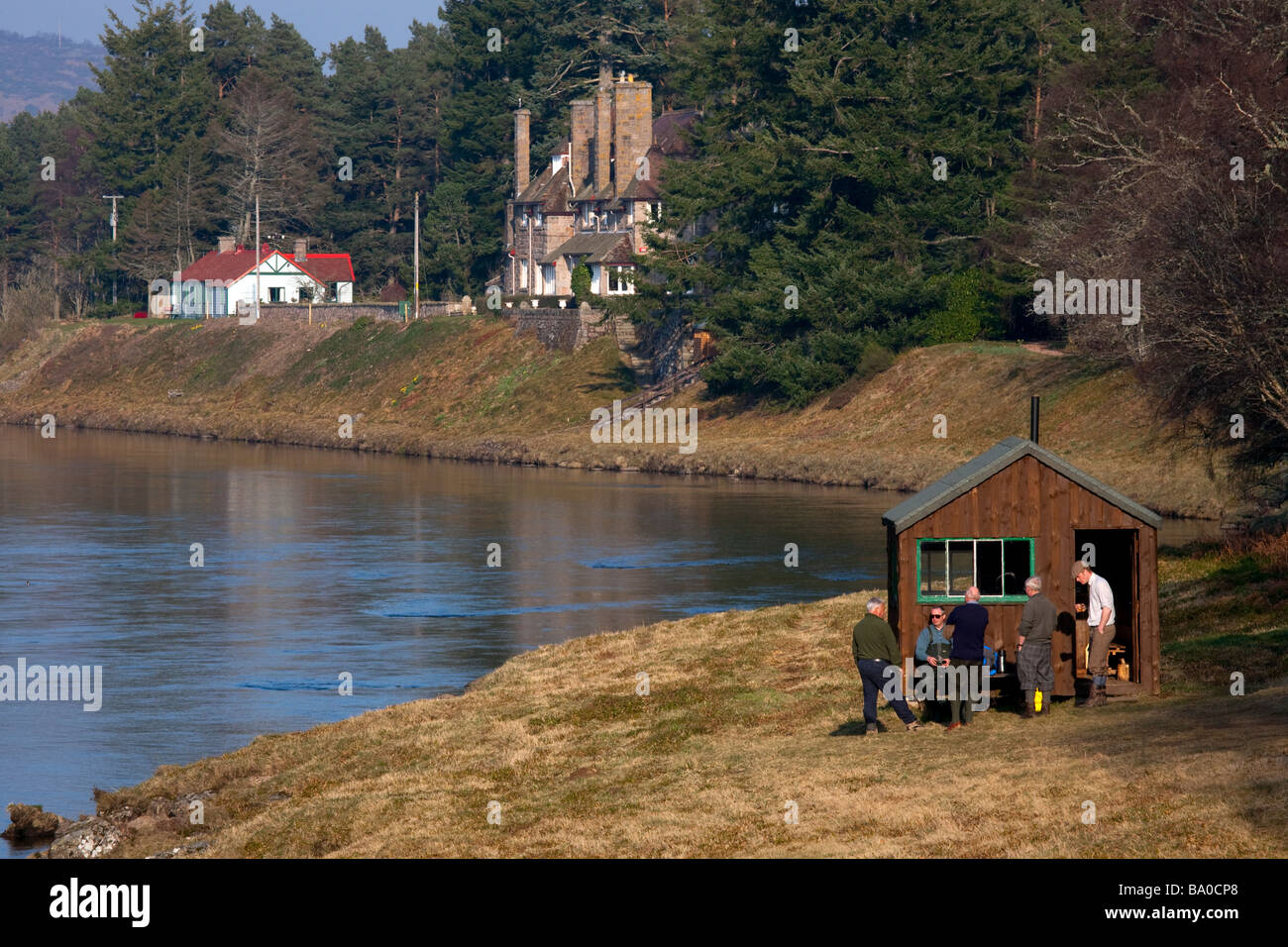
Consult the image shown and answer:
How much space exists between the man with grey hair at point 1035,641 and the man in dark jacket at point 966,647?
0.55m

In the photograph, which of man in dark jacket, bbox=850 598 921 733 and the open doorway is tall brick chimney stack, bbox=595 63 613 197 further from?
man in dark jacket, bbox=850 598 921 733

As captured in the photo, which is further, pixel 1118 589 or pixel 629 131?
pixel 629 131

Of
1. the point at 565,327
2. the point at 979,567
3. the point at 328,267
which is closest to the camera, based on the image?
the point at 979,567

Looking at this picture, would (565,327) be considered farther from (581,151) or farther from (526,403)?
(581,151)

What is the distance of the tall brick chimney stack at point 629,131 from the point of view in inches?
4439

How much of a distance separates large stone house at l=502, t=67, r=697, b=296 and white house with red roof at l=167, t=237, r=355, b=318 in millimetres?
23103

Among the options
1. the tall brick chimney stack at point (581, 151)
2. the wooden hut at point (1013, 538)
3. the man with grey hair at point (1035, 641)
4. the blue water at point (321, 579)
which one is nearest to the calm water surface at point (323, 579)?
the blue water at point (321, 579)

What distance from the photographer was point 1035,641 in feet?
78.0

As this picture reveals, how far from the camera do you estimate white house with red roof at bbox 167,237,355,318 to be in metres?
140

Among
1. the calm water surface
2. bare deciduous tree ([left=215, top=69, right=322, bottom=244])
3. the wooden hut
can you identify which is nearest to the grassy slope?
the wooden hut

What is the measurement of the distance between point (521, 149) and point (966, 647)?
343 ft

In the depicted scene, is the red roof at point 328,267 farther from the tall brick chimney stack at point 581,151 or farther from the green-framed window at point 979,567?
the green-framed window at point 979,567

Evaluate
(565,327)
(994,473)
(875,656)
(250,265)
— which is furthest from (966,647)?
(250,265)
